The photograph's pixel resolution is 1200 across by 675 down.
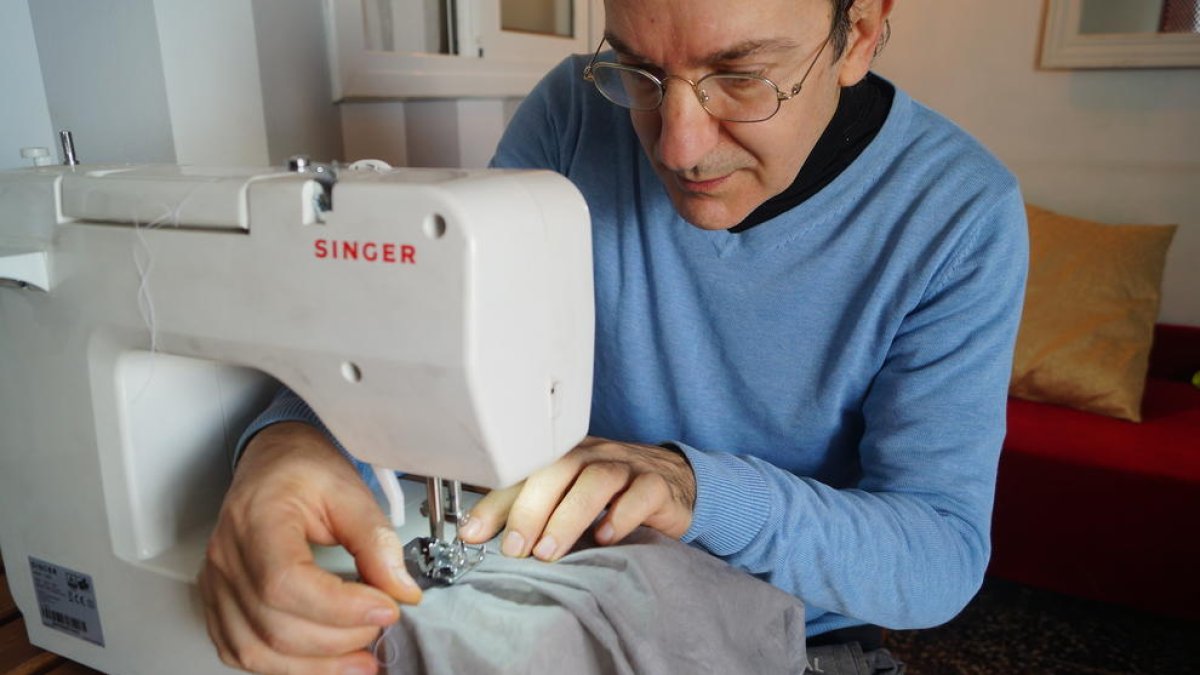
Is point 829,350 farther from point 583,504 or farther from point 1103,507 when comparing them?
point 1103,507

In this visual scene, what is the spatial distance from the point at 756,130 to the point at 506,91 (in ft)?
4.35

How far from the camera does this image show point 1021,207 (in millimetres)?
896

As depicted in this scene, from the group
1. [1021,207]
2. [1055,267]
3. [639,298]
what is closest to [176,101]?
[639,298]

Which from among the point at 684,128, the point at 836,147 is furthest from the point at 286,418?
the point at 836,147

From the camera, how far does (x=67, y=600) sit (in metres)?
0.74

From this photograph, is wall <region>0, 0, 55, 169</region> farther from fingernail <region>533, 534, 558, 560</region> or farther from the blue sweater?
fingernail <region>533, 534, 558, 560</region>

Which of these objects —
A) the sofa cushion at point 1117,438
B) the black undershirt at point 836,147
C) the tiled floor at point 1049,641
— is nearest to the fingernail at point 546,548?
the black undershirt at point 836,147

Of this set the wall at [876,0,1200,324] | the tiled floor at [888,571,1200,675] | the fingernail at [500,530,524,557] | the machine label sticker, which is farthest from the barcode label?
the wall at [876,0,1200,324]

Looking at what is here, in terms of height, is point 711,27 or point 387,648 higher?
point 711,27

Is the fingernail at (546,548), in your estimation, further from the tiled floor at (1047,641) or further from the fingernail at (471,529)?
the tiled floor at (1047,641)

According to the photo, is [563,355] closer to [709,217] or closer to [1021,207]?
[709,217]

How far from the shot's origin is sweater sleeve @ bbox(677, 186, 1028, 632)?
69 centimetres

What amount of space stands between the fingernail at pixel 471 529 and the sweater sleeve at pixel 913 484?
166 mm

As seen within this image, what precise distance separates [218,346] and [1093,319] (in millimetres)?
2388
